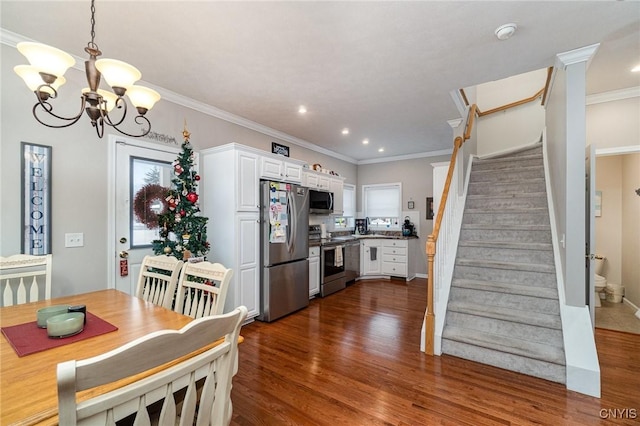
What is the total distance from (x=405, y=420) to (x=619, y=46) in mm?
3630

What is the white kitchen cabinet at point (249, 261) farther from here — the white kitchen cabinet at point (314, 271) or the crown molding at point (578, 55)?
the crown molding at point (578, 55)

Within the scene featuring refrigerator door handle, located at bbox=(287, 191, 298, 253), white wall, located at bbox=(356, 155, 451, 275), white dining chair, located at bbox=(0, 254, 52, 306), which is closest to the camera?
white dining chair, located at bbox=(0, 254, 52, 306)

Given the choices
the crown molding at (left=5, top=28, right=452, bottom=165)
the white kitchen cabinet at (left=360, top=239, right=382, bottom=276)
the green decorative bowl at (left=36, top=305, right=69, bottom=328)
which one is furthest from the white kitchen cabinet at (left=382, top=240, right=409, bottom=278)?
the green decorative bowl at (left=36, top=305, right=69, bottom=328)

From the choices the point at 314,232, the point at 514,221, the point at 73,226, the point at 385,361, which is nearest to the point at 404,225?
the point at 314,232

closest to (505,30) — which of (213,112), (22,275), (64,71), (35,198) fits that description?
(64,71)

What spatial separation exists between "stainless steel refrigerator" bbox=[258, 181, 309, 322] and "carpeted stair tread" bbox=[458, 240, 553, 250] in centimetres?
219

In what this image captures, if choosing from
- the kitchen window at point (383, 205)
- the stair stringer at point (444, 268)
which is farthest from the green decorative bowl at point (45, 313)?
the kitchen window at point (383, 205)

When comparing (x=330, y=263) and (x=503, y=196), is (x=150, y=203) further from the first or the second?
(x=503, y=196)

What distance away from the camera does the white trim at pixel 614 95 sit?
323 cm

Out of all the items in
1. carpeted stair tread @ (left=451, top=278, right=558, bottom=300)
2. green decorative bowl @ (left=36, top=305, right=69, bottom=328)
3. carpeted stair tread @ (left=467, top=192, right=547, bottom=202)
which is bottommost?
carpeted stair tread @ (left=451, top=278, right=558, bottom=300)

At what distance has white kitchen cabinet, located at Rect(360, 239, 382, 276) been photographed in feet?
19.7

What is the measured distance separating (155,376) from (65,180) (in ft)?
8.76

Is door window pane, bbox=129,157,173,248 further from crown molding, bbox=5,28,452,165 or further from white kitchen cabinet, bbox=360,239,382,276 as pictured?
white kitchen cabinet, bbox=360,239,382,276

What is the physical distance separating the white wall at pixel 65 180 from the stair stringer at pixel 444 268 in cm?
336
